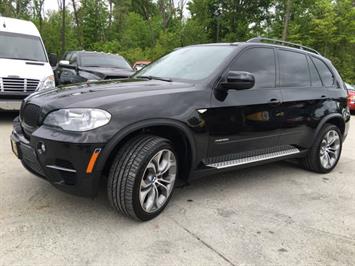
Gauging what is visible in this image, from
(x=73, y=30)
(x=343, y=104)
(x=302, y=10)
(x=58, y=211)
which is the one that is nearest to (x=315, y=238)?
(x=58, y=211)

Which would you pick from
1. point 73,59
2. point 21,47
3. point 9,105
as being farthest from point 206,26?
point 9,105

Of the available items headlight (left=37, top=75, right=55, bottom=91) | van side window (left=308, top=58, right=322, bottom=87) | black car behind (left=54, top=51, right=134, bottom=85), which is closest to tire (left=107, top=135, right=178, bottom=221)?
van side window (left=308, top=58, right=322, bottom=87)

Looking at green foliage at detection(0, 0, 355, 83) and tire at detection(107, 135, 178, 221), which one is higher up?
green foliage at detection(0, 0, 355, 83)

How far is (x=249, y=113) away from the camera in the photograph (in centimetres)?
395

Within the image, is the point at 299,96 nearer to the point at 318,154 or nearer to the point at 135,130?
the point at 318,154

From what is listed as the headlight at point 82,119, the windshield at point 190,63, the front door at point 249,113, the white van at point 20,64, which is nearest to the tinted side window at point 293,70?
the front door at point 249,113

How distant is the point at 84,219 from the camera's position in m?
3.29

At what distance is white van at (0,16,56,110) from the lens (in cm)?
700

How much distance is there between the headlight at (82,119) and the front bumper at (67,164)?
15cm

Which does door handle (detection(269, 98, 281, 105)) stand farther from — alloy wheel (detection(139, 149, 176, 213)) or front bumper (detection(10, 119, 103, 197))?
front bumper (detection(10, 119, 103, 197))

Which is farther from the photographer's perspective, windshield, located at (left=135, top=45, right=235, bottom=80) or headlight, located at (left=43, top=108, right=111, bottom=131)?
windshield, located at (left=135, top=45, right=235, bottom=80)

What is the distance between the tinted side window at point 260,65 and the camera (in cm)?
406

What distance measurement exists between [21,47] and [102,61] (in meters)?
2.82

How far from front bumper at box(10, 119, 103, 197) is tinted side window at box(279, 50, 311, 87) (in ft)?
8.60
